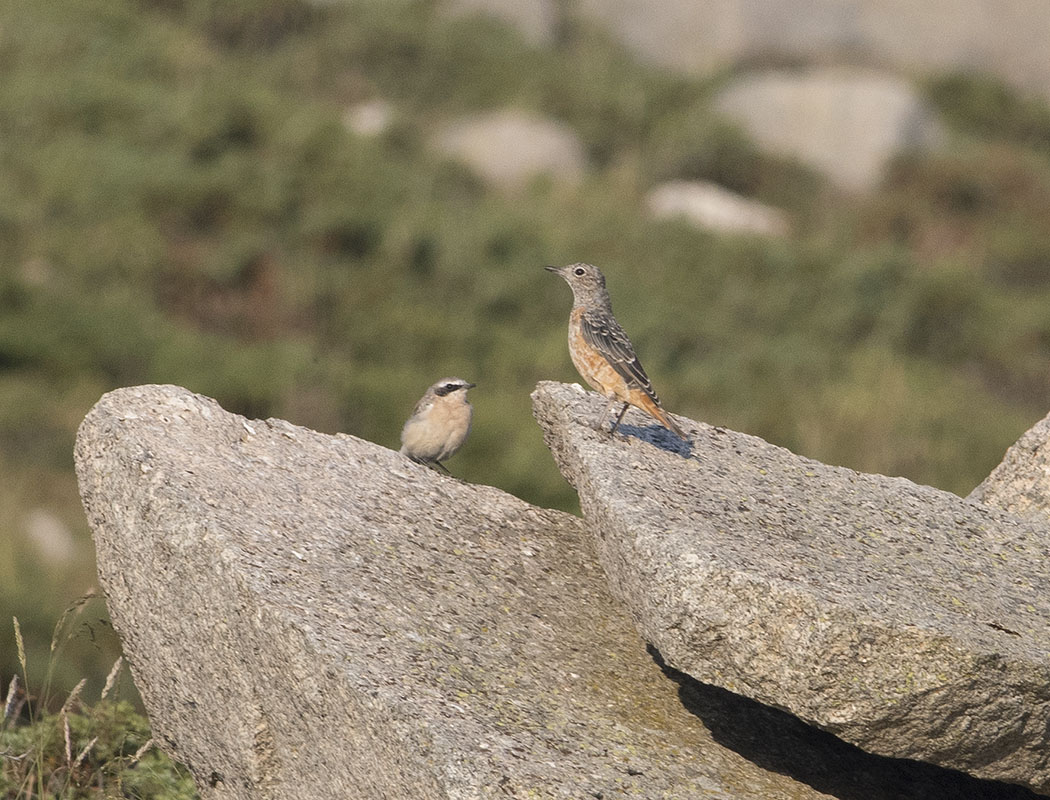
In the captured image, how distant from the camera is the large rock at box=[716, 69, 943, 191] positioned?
113 ft

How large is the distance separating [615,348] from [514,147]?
2693 centimetres

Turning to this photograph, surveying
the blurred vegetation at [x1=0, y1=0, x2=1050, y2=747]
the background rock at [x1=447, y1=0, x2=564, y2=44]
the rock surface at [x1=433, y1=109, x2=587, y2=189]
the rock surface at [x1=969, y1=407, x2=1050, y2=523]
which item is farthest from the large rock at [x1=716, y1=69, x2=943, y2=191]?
the rock surface at [x1=969, y1=407, x2=1050, y2=523]


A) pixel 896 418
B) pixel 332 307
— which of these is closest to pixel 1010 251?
pixel 896 418

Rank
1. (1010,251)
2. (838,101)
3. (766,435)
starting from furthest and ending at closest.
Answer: (838,101), (1010,251), (766,435)

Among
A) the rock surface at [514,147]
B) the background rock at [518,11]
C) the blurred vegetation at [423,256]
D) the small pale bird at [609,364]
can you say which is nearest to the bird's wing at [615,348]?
the small pale bird at [609,364]

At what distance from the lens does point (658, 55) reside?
39.0 m

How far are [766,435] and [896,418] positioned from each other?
7.74 feet

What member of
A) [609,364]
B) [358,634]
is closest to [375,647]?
Answer: [358,634]

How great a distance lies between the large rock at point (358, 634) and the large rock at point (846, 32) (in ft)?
111

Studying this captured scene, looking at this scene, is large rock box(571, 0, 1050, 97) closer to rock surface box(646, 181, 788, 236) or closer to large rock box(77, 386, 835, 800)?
rock surface box(646, 181, 788, 236)

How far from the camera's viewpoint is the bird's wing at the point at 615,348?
687 centimetres

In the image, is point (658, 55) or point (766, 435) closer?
point (766, 435)

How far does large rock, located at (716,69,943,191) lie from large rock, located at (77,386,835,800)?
29.8 meters

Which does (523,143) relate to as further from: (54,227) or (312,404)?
(312,404)
